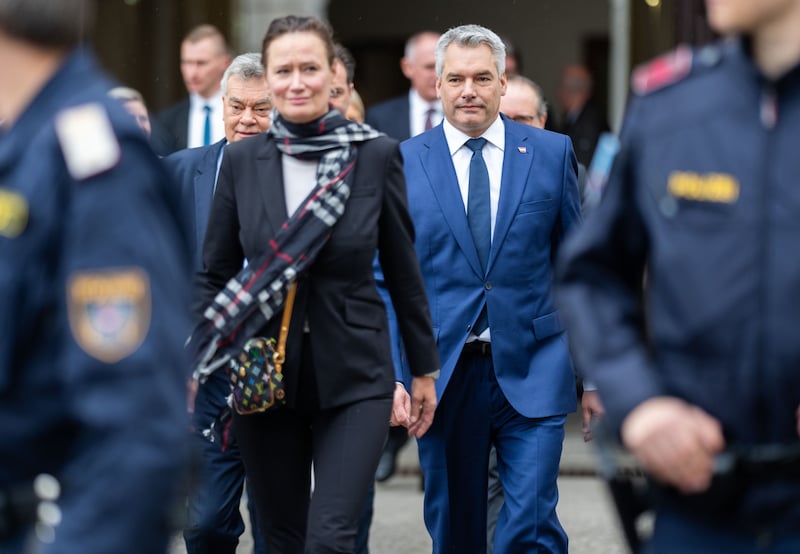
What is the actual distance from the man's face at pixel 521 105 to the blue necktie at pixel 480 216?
1.52 metres

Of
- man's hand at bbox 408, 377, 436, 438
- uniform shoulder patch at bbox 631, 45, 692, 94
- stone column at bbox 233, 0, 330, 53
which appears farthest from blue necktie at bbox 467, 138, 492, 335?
stone column at bbox 233, 0, 330, 53

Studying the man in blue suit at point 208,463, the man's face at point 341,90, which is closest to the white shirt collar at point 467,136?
the man in blue suit at point 208,463

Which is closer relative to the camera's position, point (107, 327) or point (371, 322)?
point (107, 327)

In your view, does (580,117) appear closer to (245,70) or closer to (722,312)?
(245,70)

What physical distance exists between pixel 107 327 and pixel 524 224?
3.46 metres

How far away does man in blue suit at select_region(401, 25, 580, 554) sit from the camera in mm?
5781

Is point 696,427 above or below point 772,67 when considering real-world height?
below

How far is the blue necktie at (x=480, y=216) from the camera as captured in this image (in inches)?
230

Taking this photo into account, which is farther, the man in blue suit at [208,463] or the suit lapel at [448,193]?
the suit lapel at [448,193]

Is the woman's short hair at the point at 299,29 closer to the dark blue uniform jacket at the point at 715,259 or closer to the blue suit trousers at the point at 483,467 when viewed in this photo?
the blue suit trousers at the point at 483,467

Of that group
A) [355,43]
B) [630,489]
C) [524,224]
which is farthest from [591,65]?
[630,489]

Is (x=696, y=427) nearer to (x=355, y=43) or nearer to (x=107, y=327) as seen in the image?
(x=107, y=327)

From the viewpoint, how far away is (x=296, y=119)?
16.7ft

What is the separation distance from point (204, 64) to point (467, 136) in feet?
13.3
